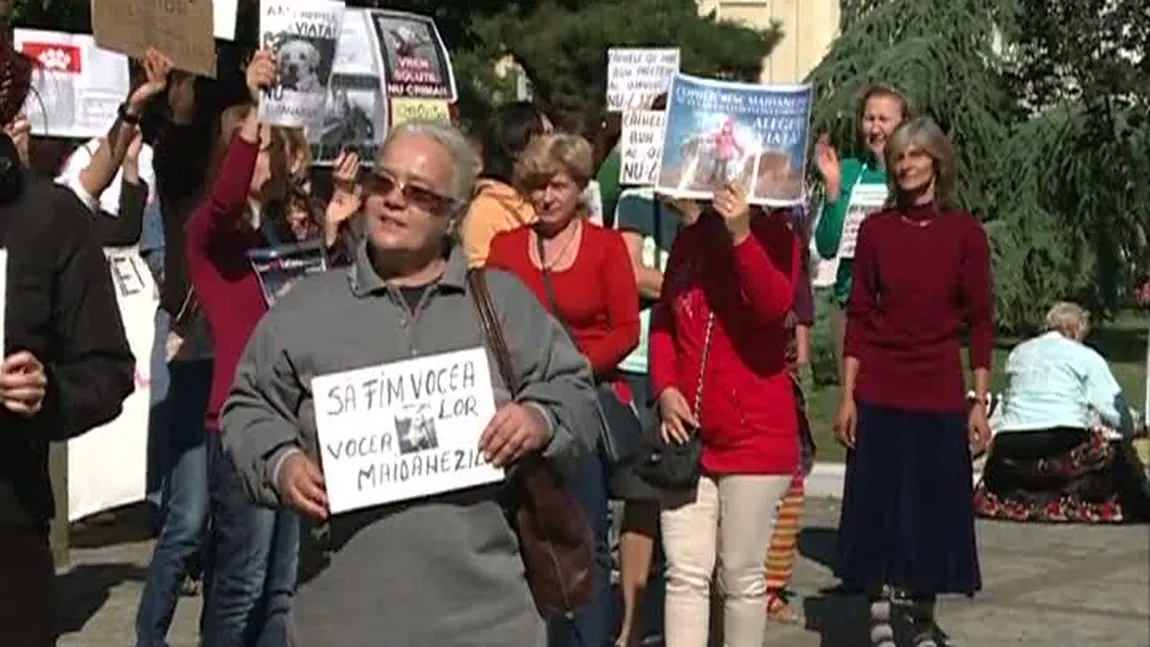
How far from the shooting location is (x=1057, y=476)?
555 inches

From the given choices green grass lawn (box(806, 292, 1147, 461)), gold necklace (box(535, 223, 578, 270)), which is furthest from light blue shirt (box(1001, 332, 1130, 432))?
gold necklace (box(535, 223, 578, 270))

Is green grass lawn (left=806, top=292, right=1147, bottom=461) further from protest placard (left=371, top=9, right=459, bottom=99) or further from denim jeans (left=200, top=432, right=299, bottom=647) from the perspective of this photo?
denim jeans (left=200, top=432, right=299, bottom=647)

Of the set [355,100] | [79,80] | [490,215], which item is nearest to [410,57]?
[355,100]

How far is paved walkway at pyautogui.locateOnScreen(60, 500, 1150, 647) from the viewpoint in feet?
33.5

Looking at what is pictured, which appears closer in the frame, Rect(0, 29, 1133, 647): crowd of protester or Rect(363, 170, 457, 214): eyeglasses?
Rect(0, 29, 1133, 647): crowd of protester

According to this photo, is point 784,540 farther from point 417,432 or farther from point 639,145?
point 417,432

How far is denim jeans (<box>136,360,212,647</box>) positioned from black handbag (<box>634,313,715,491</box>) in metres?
1.42

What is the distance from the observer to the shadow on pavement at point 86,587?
10781 mm

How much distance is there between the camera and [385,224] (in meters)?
5.05

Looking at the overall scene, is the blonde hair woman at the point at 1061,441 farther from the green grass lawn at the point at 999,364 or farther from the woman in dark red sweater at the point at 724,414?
the woman in dark red sweater at the point at 724,414

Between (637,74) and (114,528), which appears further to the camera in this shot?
(637,74)

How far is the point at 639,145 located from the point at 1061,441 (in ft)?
12.2

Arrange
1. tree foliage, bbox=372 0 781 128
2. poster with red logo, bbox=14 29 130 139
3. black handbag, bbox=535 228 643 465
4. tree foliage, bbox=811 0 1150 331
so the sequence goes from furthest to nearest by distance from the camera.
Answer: tree foliage, bbox=372 0 781 128, tree foliage, bbox=811 0 1150 331, poster with red logo, bbox=14 29 130 139, black handbag, bbox=535 228 643 465

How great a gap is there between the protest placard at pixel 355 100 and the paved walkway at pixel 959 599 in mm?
2221
